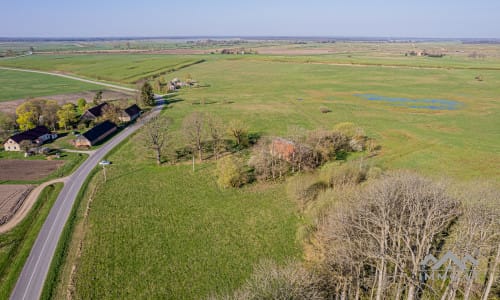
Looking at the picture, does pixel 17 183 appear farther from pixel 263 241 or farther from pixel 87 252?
pixel 263 241

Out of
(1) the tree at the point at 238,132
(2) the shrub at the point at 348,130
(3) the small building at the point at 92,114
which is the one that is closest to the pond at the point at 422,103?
(2) the shrub at the point at 348,130

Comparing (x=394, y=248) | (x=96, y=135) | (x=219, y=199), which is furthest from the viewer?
→ (x=96, y=135)

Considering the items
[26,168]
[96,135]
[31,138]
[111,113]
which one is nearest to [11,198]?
[26,168]

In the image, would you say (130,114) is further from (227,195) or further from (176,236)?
(176,236)

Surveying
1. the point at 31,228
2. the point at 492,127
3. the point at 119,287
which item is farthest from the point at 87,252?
the point at 492,127

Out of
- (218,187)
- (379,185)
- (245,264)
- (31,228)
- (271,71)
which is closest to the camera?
(379,185)
